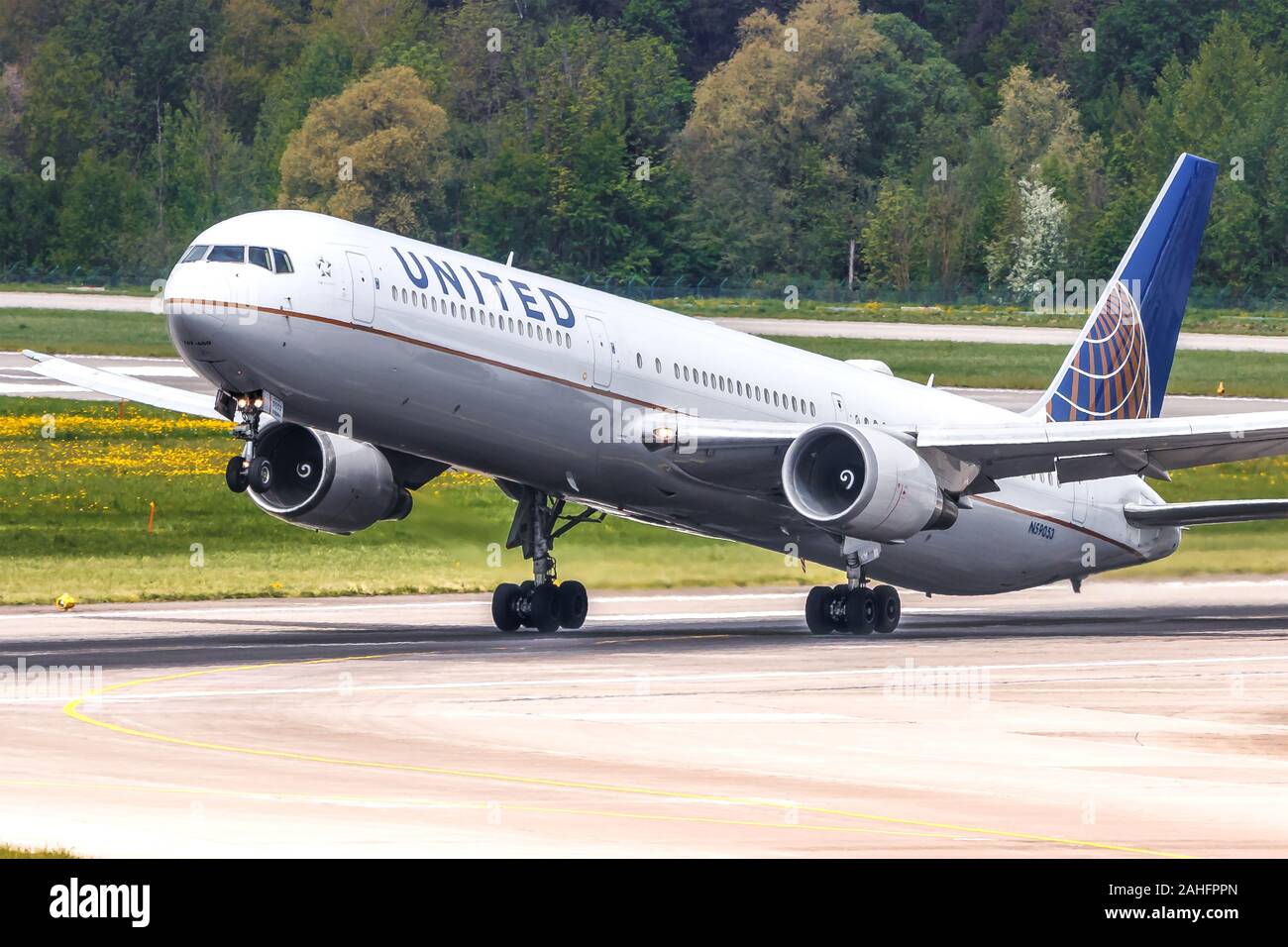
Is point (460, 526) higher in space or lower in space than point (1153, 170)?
lower

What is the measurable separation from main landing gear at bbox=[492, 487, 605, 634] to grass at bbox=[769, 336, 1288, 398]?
1864 inches

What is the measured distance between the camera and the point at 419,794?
18.2 metres

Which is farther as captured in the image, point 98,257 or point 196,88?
point 196,88

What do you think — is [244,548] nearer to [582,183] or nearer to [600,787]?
[600,787]

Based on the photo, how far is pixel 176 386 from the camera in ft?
248

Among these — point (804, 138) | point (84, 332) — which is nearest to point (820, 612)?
point (84, 332)

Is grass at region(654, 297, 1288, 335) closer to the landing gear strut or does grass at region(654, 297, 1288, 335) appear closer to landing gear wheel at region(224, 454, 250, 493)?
the landing gear strut

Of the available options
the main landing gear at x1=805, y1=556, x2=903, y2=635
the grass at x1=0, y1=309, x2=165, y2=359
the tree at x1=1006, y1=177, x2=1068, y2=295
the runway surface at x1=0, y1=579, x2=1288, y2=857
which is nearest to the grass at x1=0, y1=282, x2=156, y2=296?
the grass at x1=0, y1=309, x2=165, y2=359

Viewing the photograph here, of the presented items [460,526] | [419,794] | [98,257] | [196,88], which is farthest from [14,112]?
[419,794]

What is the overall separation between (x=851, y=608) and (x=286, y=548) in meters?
17.3

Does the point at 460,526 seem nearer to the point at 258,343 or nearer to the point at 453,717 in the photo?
the point at 258,343

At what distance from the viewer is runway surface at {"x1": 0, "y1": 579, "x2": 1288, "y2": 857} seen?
1655 centimetres

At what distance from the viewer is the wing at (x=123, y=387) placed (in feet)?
128

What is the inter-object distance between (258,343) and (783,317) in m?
72.2
